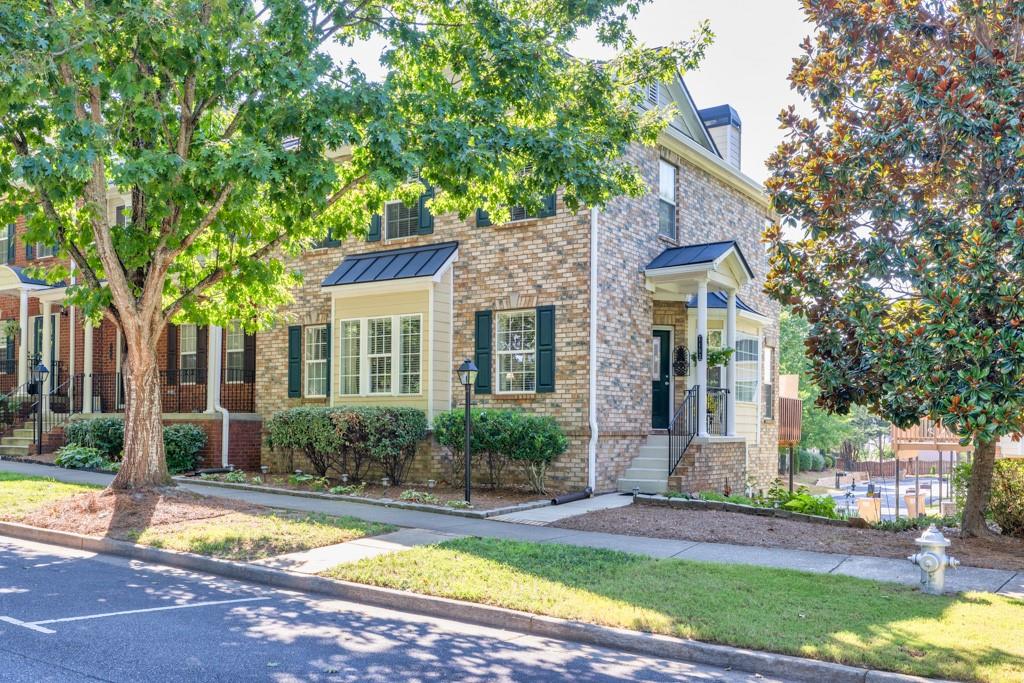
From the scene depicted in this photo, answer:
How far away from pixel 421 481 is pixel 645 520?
5311 mm

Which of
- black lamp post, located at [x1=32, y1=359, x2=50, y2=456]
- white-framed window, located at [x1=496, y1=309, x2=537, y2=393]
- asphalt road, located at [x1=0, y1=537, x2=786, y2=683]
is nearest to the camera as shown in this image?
asphalt road, located at [x1=0, y1=537, x2=786, y2=683]

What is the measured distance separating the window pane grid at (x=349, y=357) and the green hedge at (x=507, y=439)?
9.70 ft

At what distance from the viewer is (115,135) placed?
11195 mm

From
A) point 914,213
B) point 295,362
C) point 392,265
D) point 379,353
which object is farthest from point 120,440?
point 914,213

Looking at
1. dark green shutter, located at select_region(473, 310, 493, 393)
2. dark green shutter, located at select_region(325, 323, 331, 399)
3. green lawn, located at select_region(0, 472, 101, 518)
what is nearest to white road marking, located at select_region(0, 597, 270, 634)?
green lawn, located at select_region(0, 472, 101, 518)

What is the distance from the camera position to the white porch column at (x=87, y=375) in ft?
70.3

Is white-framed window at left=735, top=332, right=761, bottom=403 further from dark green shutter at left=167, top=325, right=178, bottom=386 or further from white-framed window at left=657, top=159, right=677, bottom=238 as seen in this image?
dark green shutter at left=167, top=325, right=178, bottom=386

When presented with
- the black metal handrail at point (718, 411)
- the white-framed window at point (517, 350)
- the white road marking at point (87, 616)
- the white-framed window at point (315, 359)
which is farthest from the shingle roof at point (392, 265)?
the white road marking at point (87, 616)

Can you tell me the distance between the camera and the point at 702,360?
16047 mm

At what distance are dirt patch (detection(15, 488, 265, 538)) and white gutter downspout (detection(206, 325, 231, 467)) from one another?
589 centimetres

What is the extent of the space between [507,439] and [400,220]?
18.3ft

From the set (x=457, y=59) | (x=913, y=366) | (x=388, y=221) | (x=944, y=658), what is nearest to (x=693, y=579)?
(x=944, y=658)

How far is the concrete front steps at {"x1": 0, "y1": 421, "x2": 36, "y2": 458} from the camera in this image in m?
20.5

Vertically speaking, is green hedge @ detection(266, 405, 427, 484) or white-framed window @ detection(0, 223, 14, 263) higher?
white-framed window @ detection(0, 223, 14, 263)
